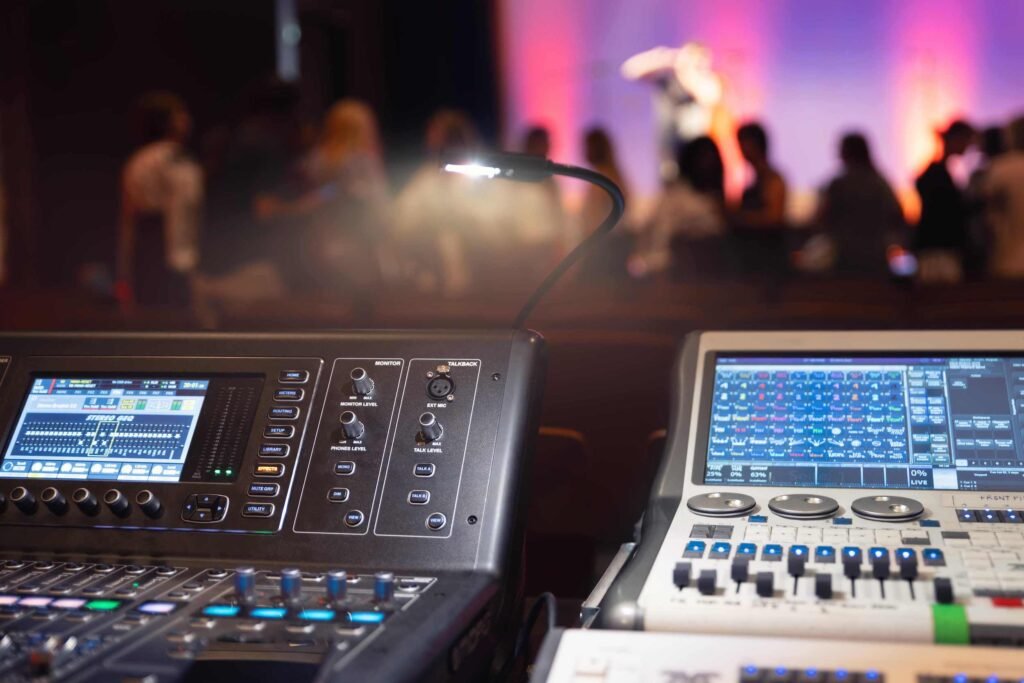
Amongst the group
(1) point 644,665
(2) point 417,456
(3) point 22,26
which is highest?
(3) point 22,26

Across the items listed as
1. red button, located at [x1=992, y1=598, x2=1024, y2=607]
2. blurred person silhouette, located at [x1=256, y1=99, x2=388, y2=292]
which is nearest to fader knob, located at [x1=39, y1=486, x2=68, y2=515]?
red button, located at [x1=992, y1=598, x2=1024, y2=607]

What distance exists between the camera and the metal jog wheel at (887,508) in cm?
94

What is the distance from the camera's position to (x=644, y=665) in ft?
2.40

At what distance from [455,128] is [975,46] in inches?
238

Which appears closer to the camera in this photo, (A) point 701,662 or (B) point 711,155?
(A) point 701,662

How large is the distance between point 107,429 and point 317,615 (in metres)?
0.40

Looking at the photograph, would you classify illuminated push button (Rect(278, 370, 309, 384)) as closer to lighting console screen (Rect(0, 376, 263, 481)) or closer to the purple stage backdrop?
lighting console screen (Rect(0, 376, 263, 481))

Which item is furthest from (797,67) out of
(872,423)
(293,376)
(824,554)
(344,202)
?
(824,554)

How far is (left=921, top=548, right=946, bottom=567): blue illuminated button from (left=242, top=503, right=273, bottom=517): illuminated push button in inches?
21.7

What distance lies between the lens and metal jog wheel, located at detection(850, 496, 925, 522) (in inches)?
36.9

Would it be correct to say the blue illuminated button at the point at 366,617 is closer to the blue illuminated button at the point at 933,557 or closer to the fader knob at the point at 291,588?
the fader knob at the point at 291,588

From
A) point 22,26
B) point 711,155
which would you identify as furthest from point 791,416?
point 22,26

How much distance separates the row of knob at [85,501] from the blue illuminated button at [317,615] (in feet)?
0.89

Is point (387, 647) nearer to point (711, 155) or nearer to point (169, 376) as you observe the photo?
point (169, 376)
